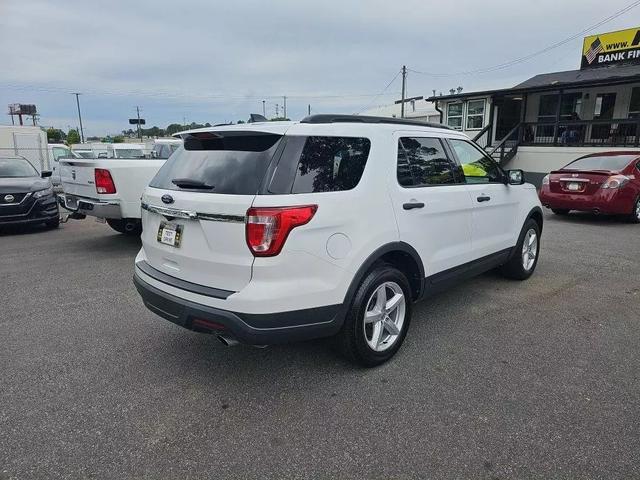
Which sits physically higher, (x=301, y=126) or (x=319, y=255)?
(x=301, y=126)

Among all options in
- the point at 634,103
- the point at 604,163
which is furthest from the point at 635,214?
the point at 634,103

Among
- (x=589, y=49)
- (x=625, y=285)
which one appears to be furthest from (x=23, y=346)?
(x=589, y=49)

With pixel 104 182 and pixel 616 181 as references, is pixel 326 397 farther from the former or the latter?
pixel 616 181

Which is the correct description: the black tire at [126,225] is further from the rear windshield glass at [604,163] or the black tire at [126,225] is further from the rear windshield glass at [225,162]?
the rear windshield glass at [604,163]

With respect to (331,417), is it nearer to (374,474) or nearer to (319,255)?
(374,474)

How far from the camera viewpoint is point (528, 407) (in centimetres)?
281

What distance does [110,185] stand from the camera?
6.41m

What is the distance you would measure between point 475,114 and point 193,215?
21380 mm

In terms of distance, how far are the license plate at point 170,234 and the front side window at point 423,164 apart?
1.65m

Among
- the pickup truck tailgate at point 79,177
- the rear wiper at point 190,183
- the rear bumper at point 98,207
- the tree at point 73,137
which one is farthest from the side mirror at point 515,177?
the tree at point 73,137

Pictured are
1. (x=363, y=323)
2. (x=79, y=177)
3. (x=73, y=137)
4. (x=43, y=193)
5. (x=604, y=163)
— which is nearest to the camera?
(x=363, y=323)

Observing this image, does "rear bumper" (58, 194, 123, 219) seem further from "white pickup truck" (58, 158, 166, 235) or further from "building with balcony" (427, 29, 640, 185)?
"building with balcony" (427, 29, 640, 185)

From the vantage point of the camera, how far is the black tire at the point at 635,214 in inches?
375

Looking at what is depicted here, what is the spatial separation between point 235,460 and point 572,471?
174 centimetres
